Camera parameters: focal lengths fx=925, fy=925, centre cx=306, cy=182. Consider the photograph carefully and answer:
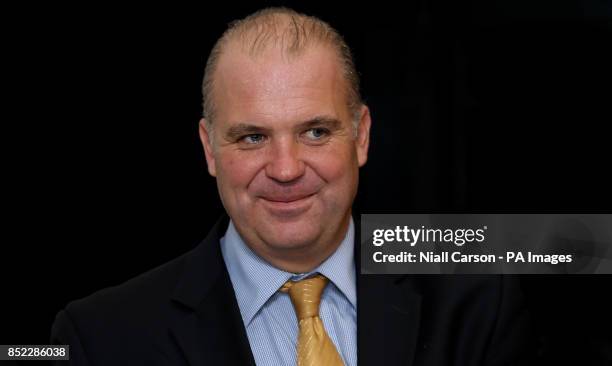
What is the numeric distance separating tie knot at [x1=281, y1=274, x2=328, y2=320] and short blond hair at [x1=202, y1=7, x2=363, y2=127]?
17.8 inches

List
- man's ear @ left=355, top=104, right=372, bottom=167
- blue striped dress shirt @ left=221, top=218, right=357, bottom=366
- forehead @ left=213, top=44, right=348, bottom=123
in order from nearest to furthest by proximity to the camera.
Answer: forehead @ left=213, top=44, right=348, bottom=123, blue striped dress shirt @ left=221, top=218, right=357, bottom=366, man's ear @ left=355, top=104, right=372, bottom=167

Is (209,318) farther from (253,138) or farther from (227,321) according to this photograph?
(253,138)

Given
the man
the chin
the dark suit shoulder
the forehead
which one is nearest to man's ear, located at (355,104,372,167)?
the man

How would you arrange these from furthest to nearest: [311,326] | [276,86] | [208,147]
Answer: [208,147] → [311,326] → [276,86]

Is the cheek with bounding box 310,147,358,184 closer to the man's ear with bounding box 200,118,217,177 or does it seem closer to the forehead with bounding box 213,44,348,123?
the forehead with bounding box 213,44,348,123

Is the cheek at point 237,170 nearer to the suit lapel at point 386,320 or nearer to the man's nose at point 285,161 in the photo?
the man's nose at point 285,161

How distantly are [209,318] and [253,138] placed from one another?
0.49 meters

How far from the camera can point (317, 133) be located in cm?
245

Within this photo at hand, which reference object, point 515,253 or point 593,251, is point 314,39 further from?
point 593,251

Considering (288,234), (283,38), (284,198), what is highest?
(283,38)

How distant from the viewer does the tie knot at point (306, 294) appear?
2494 mm

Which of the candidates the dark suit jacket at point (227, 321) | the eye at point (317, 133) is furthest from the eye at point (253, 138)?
the dark suit jacket at point (227, 321)

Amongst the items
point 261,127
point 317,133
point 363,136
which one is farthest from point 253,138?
point 363,136

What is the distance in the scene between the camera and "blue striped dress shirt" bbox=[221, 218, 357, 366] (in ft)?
8.13
